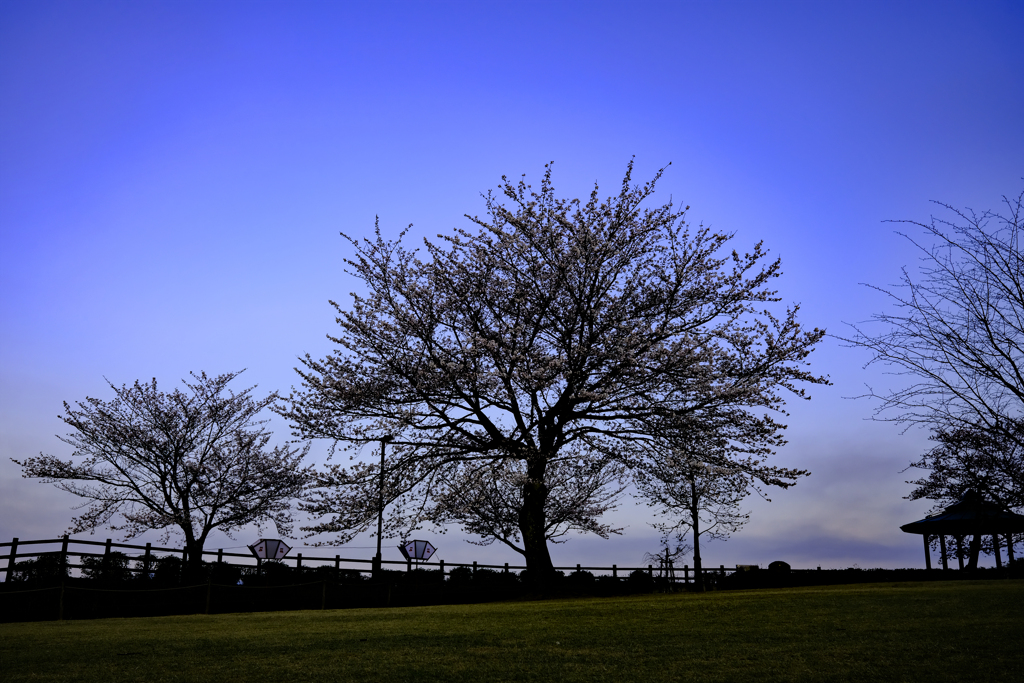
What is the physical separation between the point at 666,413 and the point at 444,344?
7.00 m

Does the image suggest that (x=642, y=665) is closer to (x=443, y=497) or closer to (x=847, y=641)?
(x=847, y=641)

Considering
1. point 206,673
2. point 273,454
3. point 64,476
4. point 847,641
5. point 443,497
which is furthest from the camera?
point 273,454

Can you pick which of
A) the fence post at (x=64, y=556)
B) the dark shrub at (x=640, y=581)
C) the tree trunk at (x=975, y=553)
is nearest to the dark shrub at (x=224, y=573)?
the fence post at (x=64, y=556)

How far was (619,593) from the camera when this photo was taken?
77.0 feet

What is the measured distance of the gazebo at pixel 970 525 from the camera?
31250mm

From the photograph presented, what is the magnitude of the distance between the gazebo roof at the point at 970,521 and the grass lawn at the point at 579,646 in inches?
712

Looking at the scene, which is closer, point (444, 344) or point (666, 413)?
point (666, 413)

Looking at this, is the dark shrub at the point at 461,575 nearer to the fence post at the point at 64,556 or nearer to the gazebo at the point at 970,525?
the fence post at the point at 64,556

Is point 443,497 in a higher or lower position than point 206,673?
higher

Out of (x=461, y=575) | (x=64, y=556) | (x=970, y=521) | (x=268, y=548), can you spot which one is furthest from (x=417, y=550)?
(x=970, y=521)

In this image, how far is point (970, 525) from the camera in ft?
109

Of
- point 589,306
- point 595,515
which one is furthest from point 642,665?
point 595,515

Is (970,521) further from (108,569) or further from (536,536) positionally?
(108,569)

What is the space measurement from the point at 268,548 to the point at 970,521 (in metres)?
29.5
